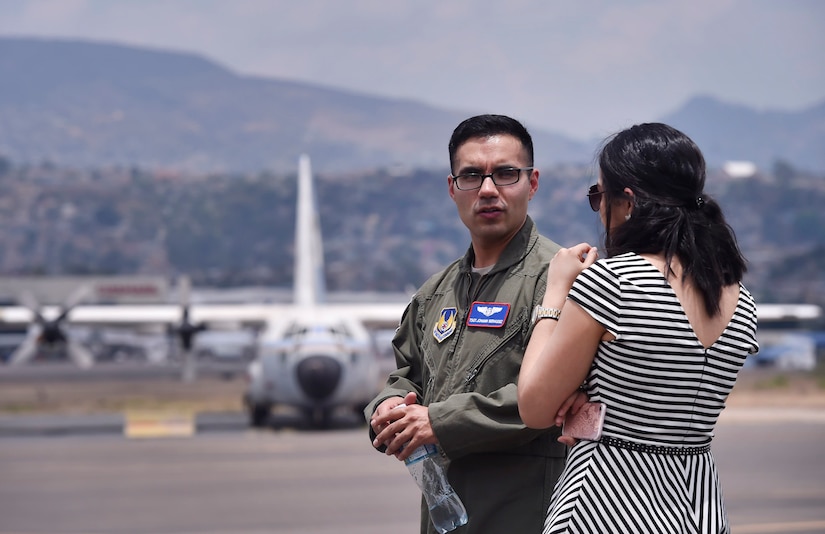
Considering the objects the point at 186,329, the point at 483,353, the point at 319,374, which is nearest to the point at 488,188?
the point at 483,353

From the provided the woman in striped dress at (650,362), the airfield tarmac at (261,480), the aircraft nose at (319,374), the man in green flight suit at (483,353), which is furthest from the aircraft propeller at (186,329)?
the woman in striped dress at (650,362)

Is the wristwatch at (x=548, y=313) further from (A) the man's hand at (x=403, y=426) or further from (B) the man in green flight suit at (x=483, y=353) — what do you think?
(A) the man's hand at (x=403, y=426)

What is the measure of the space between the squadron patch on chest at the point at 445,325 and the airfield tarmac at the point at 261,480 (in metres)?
5.93

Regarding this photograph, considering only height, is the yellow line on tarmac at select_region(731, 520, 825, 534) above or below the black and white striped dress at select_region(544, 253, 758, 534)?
below

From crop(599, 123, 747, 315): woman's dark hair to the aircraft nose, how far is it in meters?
15.6

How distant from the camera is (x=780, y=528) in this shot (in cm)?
879

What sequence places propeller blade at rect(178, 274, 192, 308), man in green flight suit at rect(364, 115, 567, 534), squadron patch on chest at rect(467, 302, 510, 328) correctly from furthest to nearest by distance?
propeller blade at rect(178, 274, 192, 308) → squadron patch on chest at rect(467, 302, 510, 328) → man in green flight suit at rect(364, 115, 567, 534)

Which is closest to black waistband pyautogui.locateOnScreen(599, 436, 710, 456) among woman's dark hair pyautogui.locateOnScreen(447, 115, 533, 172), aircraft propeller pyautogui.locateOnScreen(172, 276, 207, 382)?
woman's dark hair pyautogui.locateOnScreen(447, 115, 533, 172)

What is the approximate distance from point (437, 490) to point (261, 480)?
981 centimetres

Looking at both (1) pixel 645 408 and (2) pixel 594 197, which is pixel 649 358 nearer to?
(1) pixel 645 408

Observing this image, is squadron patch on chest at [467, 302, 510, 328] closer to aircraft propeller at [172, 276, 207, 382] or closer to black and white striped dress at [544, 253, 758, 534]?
black and white striped dress at [544, 253, 758, 534]

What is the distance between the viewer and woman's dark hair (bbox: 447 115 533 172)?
10.9 feet

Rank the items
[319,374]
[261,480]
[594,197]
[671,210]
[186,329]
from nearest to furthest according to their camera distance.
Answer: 1. [671,210]
2. [594,197]
3. [261,480]
4. [319,374]
5. [186,329]

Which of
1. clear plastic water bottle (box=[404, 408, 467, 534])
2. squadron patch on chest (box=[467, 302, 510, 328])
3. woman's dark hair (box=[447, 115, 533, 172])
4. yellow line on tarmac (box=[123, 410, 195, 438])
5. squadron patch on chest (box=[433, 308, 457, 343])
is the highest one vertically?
woman's dark hair (box=[447, 115, 533, 172])
